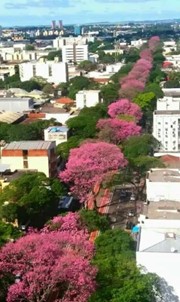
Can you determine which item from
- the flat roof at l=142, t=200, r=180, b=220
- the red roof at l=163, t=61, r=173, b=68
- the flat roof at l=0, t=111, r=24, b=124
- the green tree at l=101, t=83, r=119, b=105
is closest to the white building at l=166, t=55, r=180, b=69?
the red roof at l=163, t=61, r=173, b=68

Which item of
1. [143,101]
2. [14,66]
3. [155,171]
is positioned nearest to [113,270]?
[155,171]

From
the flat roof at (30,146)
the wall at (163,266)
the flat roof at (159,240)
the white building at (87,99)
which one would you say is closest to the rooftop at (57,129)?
the flat roof at (30,146)

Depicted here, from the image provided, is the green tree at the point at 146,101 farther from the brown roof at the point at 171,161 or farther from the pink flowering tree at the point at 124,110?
the brown roof at the point at 171,161

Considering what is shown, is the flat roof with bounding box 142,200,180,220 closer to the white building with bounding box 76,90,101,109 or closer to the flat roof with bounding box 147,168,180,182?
the flat roof with bounding box 147,168,180,182

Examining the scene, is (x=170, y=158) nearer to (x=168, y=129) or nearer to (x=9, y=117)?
(x=168, y=129)

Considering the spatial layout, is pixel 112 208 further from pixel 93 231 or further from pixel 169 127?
pixel 169 127

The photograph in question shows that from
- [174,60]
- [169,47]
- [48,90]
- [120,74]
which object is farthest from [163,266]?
[169,47]
